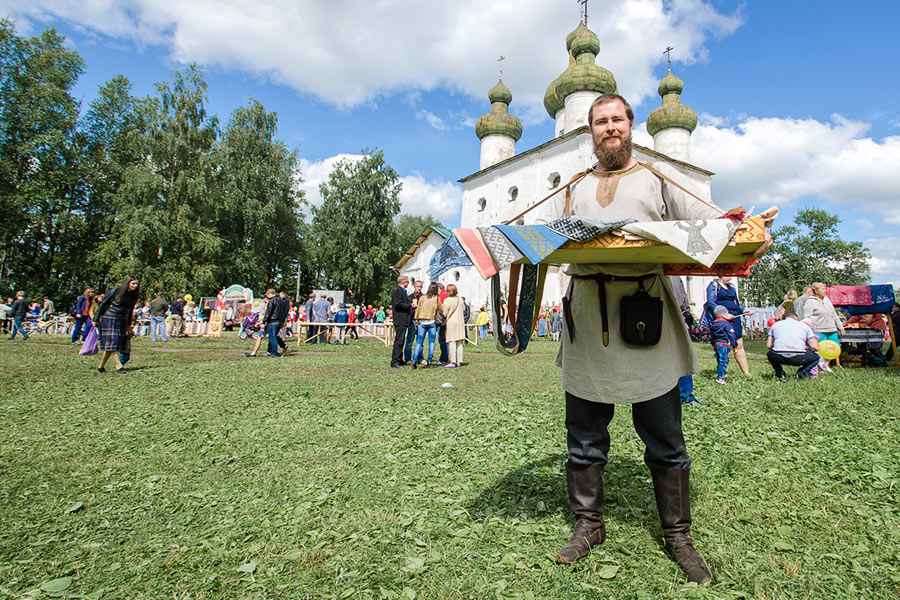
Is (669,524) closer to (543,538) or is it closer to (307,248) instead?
(543,538)

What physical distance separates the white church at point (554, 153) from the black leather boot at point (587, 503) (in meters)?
29.2

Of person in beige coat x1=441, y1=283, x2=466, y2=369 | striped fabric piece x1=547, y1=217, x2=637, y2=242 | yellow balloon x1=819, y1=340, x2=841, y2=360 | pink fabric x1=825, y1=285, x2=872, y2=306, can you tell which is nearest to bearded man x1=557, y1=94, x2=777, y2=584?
striped fabric piece x1=547, y1=217, x2=637, y2=242

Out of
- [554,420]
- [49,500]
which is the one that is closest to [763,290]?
[554,420]

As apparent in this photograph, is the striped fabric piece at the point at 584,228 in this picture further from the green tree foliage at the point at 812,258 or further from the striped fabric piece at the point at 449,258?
the green tree foliage at the point at 812,258

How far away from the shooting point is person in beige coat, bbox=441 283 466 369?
12477mm

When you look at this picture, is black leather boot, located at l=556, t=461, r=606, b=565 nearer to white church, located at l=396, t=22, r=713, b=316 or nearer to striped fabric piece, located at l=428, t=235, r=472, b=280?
striped fabric piece, located at l=428, t=235, r=472, b=280

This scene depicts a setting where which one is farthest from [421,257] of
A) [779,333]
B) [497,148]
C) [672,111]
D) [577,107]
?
[779,333]

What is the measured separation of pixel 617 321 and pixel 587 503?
3.40 ft

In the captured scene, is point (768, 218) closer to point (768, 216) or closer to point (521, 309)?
point (768, 216)

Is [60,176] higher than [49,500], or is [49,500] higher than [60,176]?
[60,176]

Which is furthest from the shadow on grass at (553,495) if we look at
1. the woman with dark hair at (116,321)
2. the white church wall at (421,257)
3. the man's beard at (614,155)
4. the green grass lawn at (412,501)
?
the white church wall at (421,257)

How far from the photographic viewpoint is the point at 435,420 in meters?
6.12

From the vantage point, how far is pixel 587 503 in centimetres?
282

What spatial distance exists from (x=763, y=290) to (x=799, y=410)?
221 feet
